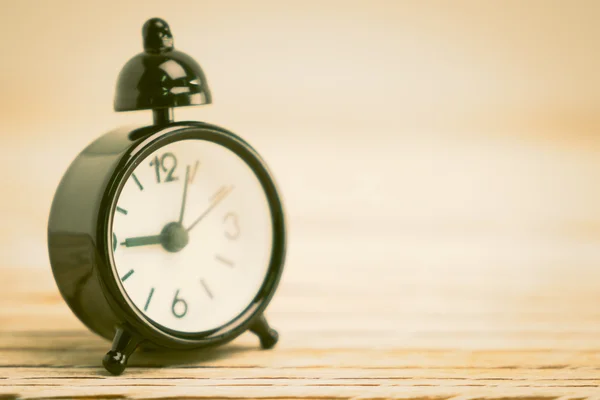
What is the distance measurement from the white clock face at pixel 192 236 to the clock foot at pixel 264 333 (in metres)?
0.04

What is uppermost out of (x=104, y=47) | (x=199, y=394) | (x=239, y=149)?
(x=104, y=47)

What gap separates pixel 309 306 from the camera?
1653 millimetres

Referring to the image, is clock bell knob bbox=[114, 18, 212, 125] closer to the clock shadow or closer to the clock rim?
the clock rim

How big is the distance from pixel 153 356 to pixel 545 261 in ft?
3.72

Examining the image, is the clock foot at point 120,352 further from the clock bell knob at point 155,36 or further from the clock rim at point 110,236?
the clock bell knob at point 155,36

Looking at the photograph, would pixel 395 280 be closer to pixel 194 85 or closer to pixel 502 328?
pixel 502 328

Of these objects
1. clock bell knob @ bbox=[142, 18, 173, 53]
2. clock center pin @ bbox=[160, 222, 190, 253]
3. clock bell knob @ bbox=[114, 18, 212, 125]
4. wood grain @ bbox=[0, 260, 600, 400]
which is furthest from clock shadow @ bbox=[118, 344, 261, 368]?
clock bell knob @ bbox=[142, 18, 173, 53]

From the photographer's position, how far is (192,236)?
1.34m

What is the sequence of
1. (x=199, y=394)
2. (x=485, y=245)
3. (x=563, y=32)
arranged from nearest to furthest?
(x=199, y=394)
(x=485, y=245)
(x=563, y=32)

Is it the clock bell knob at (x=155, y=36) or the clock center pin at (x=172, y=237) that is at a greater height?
the clock bell knob at (x=155, y=36)

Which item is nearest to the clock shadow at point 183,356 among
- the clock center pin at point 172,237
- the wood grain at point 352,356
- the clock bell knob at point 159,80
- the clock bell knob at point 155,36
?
the wood grain at point 352,356

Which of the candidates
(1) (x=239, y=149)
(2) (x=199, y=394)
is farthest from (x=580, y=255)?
(2) (x=199, y=394)

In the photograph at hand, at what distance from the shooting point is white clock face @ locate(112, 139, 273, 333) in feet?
4.17

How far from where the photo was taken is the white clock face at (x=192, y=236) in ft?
4.17
